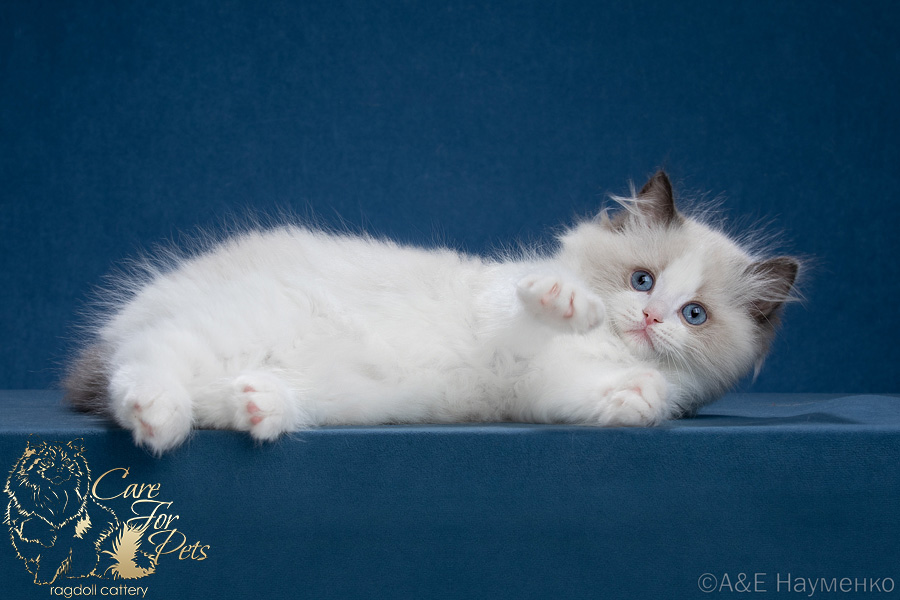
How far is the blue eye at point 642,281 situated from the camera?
1.84m

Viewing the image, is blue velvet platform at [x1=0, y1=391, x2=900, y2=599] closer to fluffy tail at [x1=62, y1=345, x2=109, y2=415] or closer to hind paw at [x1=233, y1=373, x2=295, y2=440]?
hind paw at [x1=233, y1=373, x2=295, y2=440]

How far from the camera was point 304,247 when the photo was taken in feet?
6.47

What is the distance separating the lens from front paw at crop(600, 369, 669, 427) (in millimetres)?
1534

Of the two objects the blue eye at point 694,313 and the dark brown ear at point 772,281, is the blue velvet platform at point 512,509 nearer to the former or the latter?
the blue eye at point 694,313

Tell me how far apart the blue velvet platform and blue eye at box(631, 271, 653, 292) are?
16.9 inches

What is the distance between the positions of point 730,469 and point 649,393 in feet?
0.68

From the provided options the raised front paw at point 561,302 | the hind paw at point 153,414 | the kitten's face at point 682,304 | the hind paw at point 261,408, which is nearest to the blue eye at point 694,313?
the kitten's face at point 682,304

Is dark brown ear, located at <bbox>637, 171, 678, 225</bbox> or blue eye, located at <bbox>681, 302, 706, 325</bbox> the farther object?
dark brown ear, located at <bbox>637, 171, 678, 225</bbox>

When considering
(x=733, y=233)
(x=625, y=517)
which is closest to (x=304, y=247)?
(x=625, y=517)

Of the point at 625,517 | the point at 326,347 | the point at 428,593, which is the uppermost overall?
the point at 326,347

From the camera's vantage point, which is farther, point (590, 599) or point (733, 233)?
point (733, 233)

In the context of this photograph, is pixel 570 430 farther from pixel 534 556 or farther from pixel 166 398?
pixel 166 398

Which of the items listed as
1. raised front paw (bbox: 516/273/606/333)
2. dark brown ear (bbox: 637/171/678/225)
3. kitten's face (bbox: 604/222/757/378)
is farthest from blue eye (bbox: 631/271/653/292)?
raised front paw (bbox: 516/273/606/333)

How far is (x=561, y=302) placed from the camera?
154 cm
